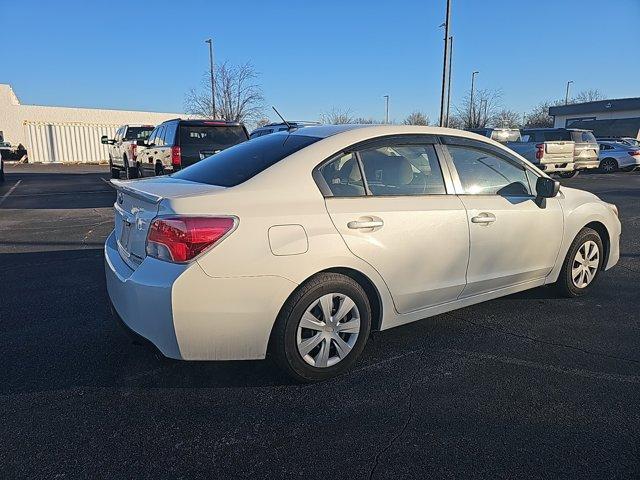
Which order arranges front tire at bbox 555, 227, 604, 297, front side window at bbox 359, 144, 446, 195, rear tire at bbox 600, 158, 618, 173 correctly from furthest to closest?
1. rear tire at bbox 600, 158, 618, 173
2. front tire at bbox 555, 227, 604, 297
3. front side window at bbox 359, 144, 446, 195

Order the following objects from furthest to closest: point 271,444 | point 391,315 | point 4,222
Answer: point 4,222 → point 391,315 → point 271,444

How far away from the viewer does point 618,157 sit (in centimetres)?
2156

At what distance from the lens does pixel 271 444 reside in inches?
96.5

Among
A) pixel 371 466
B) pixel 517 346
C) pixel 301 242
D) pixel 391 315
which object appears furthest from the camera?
pixel 517 346

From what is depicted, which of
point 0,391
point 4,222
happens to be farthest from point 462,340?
point 4,222

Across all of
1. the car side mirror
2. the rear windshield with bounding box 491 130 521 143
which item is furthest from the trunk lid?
the rear windshield with bounding box 491 130 521 143

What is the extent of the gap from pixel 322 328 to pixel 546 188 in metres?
2.32

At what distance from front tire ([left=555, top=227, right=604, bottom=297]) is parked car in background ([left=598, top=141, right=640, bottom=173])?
2029 cm

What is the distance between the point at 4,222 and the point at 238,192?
8.37 meters

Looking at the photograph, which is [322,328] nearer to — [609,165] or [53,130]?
[609,165]

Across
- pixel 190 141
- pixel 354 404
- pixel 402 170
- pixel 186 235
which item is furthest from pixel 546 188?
pixel 190 141

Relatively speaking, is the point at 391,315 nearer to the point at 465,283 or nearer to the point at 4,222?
the point at 465,283

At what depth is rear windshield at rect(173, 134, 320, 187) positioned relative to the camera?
3141 millimetres

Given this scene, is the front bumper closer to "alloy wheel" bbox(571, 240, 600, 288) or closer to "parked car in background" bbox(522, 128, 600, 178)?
"alloy wheel" bbox(571, 240, 600, 288)
